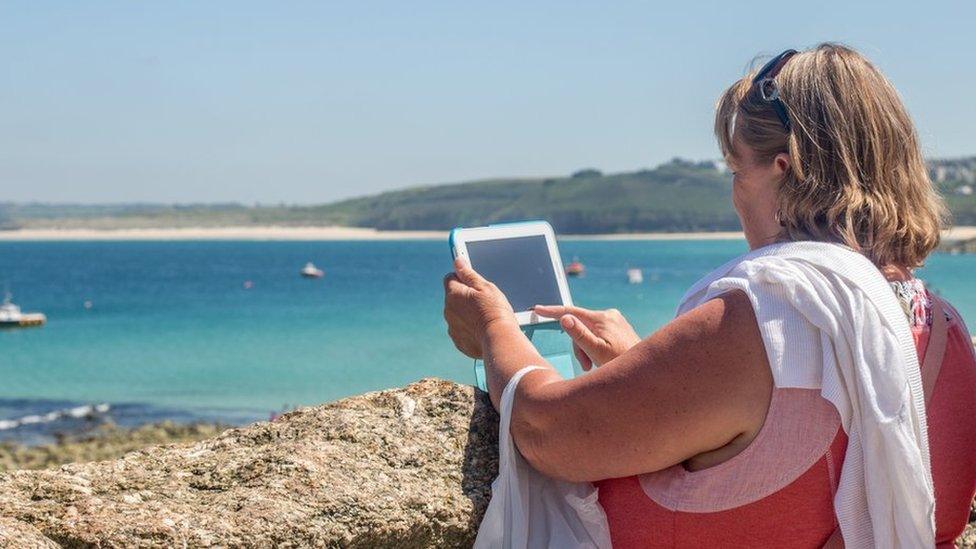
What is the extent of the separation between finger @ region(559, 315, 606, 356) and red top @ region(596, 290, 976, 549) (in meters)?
0.37

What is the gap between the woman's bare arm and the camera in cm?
191

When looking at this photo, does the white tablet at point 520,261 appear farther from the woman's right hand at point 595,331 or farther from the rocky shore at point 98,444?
the rocky shore at point 98,444

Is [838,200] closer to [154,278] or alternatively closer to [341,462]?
[341,462]

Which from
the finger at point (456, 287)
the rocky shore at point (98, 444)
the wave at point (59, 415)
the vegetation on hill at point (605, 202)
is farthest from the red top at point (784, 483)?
the vegetation on hill at point (605, 202)

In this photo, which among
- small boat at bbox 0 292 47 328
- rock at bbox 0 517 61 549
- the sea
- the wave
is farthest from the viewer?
small boat at bbox 0 292 47 328

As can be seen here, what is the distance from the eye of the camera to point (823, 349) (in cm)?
193

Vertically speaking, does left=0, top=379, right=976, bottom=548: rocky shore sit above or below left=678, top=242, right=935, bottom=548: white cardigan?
below

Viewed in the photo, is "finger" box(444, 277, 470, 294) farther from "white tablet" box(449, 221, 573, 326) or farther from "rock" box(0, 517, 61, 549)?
"rock" box(0, 517, 61, 549)

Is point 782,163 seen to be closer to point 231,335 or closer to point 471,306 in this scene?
point 471,306

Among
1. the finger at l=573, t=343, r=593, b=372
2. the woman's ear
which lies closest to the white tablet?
the finger at l=573, t=343, r=593, b=372

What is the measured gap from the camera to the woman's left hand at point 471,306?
2.36 m

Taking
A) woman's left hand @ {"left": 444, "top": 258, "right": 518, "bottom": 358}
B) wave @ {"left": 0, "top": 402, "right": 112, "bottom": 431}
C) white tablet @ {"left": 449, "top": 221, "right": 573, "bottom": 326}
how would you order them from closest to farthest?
woman's left hand @ {"left": 444, "top": 258, "right": 518, "bottom": 358}, white tablet @ {"left": 449, "top": 221, "right": 573, "bottom": 326}, wave @ {"left": 0, "top": 402, "right": 112, "bottom": 431}

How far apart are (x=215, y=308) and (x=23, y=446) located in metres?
44.8

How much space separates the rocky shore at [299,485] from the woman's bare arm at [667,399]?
1.31 feet
